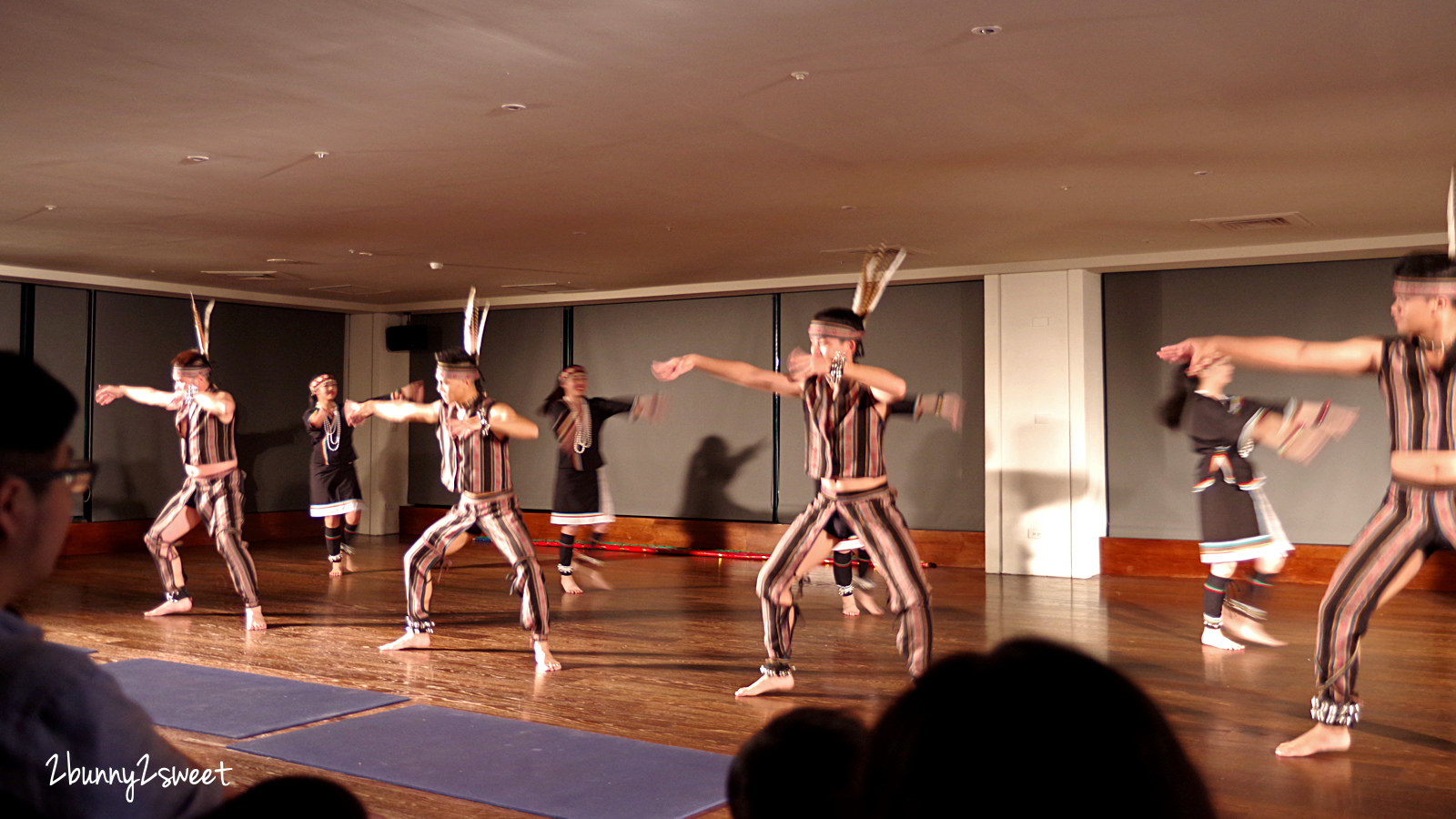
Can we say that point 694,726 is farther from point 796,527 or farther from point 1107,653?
point 1107,653

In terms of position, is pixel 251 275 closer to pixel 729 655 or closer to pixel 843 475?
pixel 729 655

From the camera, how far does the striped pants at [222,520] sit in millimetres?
5934

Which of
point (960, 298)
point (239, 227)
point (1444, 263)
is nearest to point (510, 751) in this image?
point (1444, 263)

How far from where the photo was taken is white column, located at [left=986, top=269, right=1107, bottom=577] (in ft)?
26.7

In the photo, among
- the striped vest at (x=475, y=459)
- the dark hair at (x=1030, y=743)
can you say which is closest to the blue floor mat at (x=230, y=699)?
the striped vest at (x=475, y=459)

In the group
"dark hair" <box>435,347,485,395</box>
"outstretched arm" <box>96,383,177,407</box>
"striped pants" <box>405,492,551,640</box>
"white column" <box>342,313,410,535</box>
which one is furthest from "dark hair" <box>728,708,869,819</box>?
"white column" <box>342,313,410,535</box>

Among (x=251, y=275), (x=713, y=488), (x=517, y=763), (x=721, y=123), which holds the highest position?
(x=251, y=275)

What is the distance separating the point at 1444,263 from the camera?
131 inches

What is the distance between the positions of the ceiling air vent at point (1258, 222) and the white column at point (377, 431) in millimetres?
7757

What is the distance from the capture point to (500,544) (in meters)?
5.01

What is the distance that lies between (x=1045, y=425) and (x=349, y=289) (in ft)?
19.4

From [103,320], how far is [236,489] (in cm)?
446

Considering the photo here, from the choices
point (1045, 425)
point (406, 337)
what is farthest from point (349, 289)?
point (1045, 425)

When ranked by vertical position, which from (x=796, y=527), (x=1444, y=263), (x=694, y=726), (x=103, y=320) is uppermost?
(x=103, y=320)
